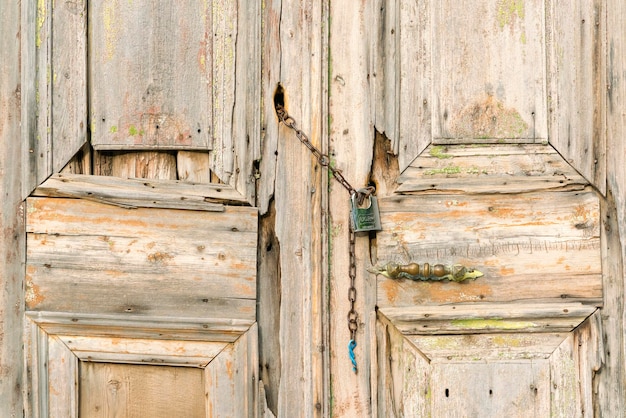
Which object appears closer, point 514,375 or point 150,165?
point 514,375

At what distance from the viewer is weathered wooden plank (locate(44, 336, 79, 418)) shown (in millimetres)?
2365

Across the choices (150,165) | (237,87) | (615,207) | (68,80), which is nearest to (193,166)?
(150,165)

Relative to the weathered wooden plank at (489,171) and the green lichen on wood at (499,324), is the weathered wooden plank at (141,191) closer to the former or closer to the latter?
the weathered wooden plank at (489,171)

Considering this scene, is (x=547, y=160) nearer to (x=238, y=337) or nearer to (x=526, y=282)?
(x=526, y=282)

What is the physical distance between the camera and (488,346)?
7.61 ft

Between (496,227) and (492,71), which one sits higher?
(492,71)

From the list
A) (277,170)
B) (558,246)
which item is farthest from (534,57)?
(277,170)

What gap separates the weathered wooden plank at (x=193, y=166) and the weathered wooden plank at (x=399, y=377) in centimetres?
69

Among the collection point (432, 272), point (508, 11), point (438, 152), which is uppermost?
point (508, 11)

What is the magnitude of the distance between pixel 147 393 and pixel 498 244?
45.1 inches

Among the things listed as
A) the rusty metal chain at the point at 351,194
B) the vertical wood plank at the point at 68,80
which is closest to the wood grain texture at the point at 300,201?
the rusty metal chain at the point at 351,194

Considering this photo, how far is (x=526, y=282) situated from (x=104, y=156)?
1.33 m

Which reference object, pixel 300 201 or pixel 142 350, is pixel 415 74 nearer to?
pixel 300 201

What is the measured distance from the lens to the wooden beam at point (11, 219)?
239cm
